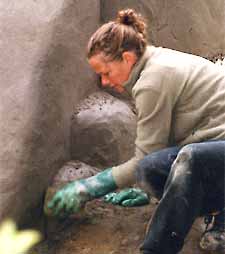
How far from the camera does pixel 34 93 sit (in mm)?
2104

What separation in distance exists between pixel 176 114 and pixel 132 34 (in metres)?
0.31

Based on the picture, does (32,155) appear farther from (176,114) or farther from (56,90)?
(176,114)

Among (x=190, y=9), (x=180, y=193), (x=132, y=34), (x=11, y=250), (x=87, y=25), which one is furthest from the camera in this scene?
(x=190, y=9)

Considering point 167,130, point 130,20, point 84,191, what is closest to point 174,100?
point 167,130

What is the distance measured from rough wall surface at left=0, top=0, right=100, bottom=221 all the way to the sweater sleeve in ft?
1.32

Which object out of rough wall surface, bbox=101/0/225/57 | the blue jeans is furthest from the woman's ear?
rough wall surface, bbox=101/0/225/57

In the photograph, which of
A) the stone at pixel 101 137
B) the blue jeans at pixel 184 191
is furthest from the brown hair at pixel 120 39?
the stone at pixel 101 137

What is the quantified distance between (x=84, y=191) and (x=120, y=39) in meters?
0.57

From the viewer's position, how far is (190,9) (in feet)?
9.27

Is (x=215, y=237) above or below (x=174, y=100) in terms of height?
below

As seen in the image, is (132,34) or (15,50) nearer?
(132,34)

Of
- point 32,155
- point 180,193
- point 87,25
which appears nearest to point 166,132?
point 180,193

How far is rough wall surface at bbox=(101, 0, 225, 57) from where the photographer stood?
9.09 feet

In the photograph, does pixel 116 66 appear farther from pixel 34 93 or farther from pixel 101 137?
pixel 101 137
